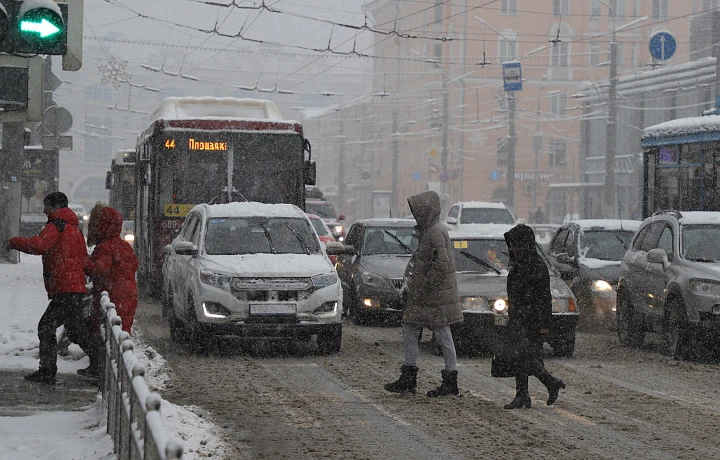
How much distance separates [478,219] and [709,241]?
67.3 ft

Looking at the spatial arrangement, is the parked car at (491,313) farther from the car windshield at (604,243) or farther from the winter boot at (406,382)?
the car windshield at (604,243)

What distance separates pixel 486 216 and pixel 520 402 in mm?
25922

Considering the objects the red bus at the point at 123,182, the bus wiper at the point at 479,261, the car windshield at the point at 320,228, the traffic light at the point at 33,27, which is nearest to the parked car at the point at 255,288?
the bus wiper at the point at 479,261

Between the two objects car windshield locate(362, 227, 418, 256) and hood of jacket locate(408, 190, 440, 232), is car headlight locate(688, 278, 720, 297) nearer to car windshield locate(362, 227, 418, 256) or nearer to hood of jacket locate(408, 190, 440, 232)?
hood of jacket locate(408, 190, 440, 232)

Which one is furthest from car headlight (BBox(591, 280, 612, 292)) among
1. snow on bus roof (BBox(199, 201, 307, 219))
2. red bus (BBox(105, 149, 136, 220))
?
red bus (BBox(105, 149, 136, 220))

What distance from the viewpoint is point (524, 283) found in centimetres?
1038

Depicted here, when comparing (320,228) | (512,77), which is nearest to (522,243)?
(320,228)

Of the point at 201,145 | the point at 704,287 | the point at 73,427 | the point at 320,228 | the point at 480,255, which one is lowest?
the point at 73,427

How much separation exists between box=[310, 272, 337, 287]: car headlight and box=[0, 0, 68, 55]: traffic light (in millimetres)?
6012

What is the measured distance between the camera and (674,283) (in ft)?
48.5

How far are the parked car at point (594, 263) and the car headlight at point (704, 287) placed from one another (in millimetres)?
3704

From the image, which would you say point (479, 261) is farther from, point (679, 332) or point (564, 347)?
point (679, 332)

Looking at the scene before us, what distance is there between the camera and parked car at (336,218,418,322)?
17906 millimetres

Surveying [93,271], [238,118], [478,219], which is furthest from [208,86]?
[93,271]
